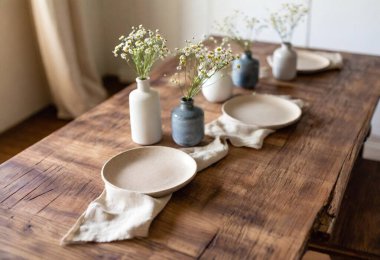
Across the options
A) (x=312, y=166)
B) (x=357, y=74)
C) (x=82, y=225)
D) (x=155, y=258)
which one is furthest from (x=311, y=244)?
(x=357, y=74)

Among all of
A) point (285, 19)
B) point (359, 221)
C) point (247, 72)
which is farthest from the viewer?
point (285, 19)

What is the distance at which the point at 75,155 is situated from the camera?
4.95 ft

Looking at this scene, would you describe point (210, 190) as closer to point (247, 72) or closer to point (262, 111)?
point (262, 111)

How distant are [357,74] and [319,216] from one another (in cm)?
113

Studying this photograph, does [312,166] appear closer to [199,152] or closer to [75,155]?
[199,152]

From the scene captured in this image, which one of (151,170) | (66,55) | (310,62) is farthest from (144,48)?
(66,55)

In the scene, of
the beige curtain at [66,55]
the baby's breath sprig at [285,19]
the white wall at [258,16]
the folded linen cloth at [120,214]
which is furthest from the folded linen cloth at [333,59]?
the beige curtain at [66,55]

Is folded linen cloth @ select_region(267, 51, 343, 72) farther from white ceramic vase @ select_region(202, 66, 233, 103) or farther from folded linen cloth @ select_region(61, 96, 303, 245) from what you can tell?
folded linen cloth @ select_region(61, 96, 303, 245)

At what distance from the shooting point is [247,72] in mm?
1970

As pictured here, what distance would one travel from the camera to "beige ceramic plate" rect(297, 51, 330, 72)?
218 cm

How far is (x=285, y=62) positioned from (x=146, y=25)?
73.6 inches

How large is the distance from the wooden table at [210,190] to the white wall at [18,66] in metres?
1.50

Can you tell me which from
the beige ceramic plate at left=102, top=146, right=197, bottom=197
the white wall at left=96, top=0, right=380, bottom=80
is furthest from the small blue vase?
the white wall at left=96, top=0, right=380, bottom=80

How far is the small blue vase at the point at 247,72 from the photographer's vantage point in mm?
1964
